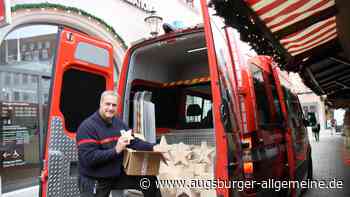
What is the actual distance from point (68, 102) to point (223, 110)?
1741 millimetres

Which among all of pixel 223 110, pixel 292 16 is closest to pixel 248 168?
pixel 223 110

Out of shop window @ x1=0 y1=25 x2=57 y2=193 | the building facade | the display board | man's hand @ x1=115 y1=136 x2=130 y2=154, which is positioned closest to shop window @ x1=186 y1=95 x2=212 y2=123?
the building facade

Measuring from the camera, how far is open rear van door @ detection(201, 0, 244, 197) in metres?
2.70

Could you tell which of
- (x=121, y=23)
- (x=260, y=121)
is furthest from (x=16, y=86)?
(x=260, y=121)

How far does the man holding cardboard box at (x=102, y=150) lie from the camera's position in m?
2.65

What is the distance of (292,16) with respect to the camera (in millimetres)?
3092

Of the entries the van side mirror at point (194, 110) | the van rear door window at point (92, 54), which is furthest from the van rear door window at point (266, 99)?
the van rear door window at point (92, 54)

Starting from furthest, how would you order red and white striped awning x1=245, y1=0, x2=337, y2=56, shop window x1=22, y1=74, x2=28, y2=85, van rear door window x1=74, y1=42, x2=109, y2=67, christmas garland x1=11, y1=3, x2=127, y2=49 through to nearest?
shop window x1=22, y1=74, x2=28, y2=85 < christmas garland x1=11, y1=3, x2=127, y2=49 < van rear door window x1=74, y1=42, x2=109, y2=67 < red and white striped awning x1=245, y1=0, x2=337, y2=56

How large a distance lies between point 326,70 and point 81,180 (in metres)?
5.79

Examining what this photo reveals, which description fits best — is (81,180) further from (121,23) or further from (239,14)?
(121,23)

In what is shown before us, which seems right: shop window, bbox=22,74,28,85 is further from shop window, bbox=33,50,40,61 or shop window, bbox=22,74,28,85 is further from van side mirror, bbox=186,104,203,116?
van side mirror, bbox=186,104,203,116

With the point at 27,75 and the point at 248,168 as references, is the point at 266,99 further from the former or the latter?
the point at 27,75

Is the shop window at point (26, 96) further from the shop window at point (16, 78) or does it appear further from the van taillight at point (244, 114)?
the van taillight at point (244, 114)

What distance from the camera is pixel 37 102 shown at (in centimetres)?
647
